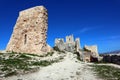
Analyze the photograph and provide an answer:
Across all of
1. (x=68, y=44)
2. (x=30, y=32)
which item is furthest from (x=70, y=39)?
(x=30, y=32)

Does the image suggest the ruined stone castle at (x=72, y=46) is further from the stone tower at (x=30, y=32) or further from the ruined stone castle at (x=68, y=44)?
the stone tower at (x=30, y=32)

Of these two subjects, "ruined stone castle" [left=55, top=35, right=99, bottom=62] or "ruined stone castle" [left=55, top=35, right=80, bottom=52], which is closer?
"ruined stone castle" [left=55, top=35, right=99, bottom=62]

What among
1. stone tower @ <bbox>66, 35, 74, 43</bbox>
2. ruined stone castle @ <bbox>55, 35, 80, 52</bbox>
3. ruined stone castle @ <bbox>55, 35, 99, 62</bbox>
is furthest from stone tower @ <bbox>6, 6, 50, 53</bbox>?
stone tower @ <bbox>66, 35, 74, 43</bbox>

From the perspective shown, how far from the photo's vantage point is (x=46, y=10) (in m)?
32.8

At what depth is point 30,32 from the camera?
30.5 m

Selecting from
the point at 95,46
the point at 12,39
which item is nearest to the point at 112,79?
the point at 12,39

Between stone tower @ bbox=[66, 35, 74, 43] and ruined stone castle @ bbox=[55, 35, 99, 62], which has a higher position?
stone tower @ bbox=[66, 35, 74, 43]

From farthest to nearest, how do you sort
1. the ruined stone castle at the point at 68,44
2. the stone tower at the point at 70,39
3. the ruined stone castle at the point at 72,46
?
the stone tower at the point at 70,39 < the ruined stone castle at the point at 68,44 < the ruined stone castle at the point at 72,46

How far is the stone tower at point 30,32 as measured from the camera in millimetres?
29672

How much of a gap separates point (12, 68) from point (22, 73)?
5.97 ft

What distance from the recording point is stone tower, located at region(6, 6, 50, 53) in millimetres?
29672

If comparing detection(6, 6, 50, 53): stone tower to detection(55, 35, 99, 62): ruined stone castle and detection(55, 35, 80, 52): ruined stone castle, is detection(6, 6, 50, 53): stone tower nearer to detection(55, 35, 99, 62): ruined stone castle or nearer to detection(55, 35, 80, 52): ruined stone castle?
detection(55, 35, 99, 62): ruined stone castle

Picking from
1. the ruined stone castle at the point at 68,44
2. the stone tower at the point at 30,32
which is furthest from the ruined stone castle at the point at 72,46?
the stone tower at the point at 30,32

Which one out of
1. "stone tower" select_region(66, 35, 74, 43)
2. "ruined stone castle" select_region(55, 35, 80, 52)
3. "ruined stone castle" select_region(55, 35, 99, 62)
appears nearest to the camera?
"ruined stone castle" select_region(55, 35, 99, 62)
